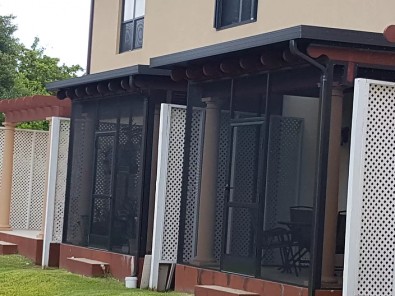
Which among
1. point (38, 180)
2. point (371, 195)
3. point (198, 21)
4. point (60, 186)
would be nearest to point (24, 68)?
point (38, 180)

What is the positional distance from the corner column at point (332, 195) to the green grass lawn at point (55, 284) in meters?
3.14

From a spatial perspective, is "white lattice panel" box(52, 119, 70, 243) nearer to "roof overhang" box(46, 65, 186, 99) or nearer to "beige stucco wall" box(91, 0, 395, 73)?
"roof overhang" box(46, 65, 186, 99)

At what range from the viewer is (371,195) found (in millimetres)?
10383

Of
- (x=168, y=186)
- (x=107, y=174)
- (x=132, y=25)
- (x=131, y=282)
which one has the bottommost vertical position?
(x=131, y=282)

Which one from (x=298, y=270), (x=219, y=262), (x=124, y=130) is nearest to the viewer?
(x=298, y=270)

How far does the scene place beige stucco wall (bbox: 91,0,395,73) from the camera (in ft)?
42.0

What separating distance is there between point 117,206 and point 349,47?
6.17 m

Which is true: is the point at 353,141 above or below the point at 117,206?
above

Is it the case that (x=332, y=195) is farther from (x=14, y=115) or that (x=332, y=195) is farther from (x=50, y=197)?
(x=14, y=115)

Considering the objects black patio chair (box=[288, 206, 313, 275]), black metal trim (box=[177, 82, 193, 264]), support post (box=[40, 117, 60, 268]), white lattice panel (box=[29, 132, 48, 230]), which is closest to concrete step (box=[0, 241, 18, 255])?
support post (box=[40, 117, 60, 268])

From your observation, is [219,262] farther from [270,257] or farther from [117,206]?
[117,206]

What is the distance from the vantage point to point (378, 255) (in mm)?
10391

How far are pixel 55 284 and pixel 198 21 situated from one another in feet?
15.9

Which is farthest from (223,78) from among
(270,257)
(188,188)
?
(270,257)
